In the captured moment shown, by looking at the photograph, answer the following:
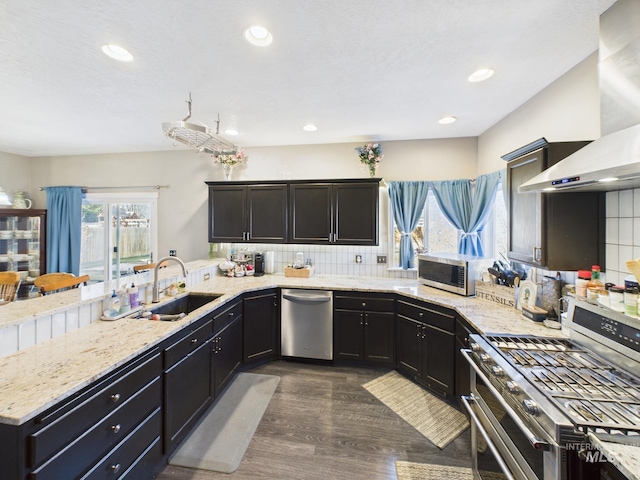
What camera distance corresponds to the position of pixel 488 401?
1.48 m

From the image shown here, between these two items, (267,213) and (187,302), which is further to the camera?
(267,213)

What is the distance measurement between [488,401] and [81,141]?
17.3 ft

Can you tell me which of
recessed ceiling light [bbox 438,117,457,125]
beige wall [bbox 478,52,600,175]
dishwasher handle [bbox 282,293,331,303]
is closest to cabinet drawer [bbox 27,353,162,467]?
dishwasher handle [bbox 282,293,331,303]

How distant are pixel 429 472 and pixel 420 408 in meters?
0.67

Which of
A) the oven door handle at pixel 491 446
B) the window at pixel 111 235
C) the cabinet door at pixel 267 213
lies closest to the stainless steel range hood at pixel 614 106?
the oven door handle at pixel 491 446

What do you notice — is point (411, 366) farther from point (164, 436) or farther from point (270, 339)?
point (164, 436)

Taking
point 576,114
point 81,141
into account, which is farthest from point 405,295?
point 81,141

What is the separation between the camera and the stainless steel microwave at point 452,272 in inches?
106

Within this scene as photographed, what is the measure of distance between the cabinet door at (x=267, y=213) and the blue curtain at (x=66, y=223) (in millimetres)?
3059

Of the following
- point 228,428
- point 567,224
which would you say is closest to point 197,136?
point 228,428

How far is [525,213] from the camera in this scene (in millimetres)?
2029

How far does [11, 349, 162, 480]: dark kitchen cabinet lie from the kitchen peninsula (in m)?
0.02

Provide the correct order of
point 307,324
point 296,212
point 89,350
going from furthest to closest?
point 296,212 < point 307,324 < point 89,350

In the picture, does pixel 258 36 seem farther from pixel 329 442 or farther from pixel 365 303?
pixel 329 442
